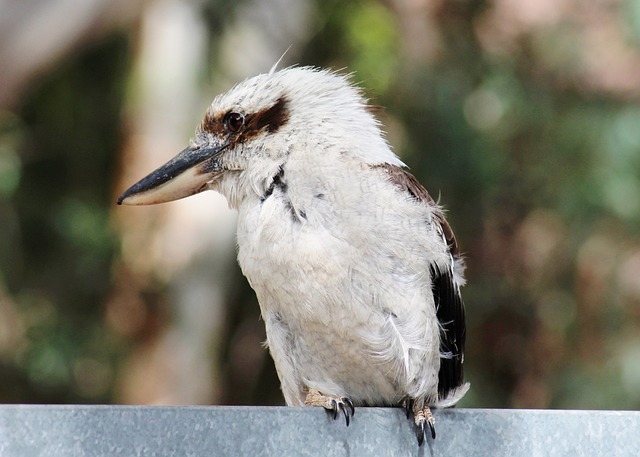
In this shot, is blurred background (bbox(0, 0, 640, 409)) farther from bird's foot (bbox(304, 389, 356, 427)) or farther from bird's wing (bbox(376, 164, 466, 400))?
bird's foot (bbox(304, 389, 356, 427))

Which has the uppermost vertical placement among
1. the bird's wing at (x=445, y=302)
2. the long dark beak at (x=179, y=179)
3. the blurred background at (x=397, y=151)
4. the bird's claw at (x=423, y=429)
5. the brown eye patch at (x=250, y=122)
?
the brown eye patch at (x=250, y=122)

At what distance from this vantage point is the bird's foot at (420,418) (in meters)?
1.83

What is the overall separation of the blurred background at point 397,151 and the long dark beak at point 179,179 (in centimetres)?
304

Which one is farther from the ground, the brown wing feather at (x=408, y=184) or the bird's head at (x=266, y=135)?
the bird's head at (x=266, y=135)

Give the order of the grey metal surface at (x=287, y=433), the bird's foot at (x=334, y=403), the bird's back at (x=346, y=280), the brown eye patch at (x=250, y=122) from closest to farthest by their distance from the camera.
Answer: the grey metal surface at (x=287, y=433) → the bird's foot at (x=334, y=403) → the bird's back at (x=346, y=280) → the brown eye patch at (x=250, y=122)

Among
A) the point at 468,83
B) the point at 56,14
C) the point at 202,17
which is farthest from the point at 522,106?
the point at 56,14

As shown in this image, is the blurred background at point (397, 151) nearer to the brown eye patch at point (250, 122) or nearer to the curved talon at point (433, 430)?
the brown eye patch at point (250, 122)

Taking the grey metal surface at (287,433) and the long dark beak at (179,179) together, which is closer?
the grey metal surface at (287,433)

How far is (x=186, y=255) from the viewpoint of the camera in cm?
627

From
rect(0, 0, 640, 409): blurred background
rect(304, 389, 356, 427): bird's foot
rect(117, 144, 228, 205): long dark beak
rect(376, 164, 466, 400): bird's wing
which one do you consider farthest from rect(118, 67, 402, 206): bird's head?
rect(0, 0, 640, 409): blurred background

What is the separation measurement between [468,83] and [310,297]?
13.2 feet

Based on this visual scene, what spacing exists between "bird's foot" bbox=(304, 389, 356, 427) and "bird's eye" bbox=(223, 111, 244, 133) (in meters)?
0.79

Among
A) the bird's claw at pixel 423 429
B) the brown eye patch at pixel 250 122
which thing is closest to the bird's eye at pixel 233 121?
the brown eye patch at pixel 250 122

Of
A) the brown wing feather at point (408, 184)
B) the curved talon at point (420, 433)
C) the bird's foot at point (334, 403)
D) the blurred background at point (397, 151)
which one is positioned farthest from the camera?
the blurred background at point (397, 151)
